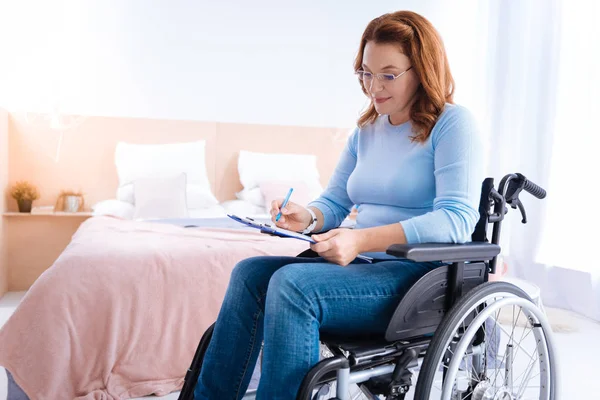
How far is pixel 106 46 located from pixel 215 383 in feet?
10.2

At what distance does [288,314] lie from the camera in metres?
1.05

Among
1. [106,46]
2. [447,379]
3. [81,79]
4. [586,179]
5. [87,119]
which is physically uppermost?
[106,46]

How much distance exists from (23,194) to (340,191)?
261 centimetres

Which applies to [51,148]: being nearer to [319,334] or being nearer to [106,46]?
[106,46]

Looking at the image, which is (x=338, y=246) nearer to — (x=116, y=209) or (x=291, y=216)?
(x=291, y=216)

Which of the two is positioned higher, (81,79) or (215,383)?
(81,79)

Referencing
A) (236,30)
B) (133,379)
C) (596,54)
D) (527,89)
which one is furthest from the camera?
(236,30)

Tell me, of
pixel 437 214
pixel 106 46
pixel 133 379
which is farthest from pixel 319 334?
pixel 106 46

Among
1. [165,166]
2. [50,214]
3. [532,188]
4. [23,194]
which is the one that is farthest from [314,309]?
[23,194]

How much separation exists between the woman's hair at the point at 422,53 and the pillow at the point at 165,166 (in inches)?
91.7

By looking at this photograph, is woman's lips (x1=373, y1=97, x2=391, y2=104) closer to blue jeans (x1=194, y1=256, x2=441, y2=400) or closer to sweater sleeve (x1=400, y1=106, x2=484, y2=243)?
sweater sleeve (x1=400, y1=106, x2=484, y2=243)

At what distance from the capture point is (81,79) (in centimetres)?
368

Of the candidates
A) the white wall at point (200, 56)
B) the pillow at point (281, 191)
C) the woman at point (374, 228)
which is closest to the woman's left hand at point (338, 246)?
the woman at point (374, 228)

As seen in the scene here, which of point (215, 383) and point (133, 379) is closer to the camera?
point (215, 383)
